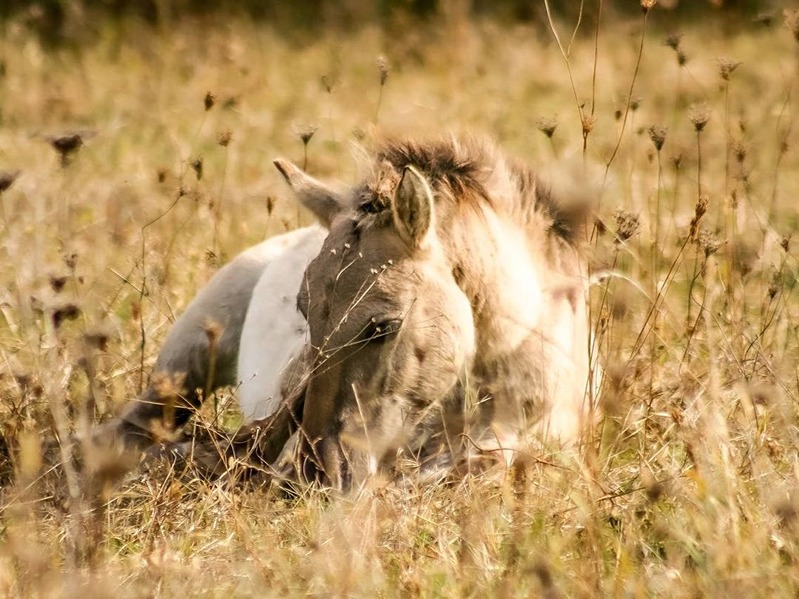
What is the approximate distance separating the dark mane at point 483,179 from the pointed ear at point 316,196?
25 cm

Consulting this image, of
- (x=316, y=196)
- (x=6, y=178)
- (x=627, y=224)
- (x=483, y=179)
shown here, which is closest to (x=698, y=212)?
(x=627, y=224)

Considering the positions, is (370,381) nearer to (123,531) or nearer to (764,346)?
(123,531)

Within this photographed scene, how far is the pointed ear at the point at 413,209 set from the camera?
3.73 m

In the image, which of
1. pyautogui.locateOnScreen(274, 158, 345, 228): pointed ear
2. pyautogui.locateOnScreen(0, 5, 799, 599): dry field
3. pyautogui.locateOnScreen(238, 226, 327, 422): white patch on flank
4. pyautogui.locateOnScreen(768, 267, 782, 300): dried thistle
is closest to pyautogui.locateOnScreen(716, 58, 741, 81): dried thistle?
pyautogui.locateOnScreen(0, 5, 799, 599): dry field

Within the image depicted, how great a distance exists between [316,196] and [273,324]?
0.71 meters

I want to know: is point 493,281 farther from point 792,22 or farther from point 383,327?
point 792,22

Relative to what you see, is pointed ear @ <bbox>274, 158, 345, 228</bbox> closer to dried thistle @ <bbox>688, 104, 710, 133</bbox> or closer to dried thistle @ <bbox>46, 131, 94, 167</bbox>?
dried thistle @ <bbox>46, 131, 94, 167</bbox>

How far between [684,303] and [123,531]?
3.37 metres

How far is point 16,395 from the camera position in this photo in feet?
14.3

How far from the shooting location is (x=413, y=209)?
378 centimetres

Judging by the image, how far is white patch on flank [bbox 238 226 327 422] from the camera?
466cm

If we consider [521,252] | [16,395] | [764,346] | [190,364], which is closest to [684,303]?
[764,346]

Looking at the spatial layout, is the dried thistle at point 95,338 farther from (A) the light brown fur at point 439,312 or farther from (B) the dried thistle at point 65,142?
(A) the light brown fur at point 439,312

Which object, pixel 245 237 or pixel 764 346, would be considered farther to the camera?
pixel 245 237
